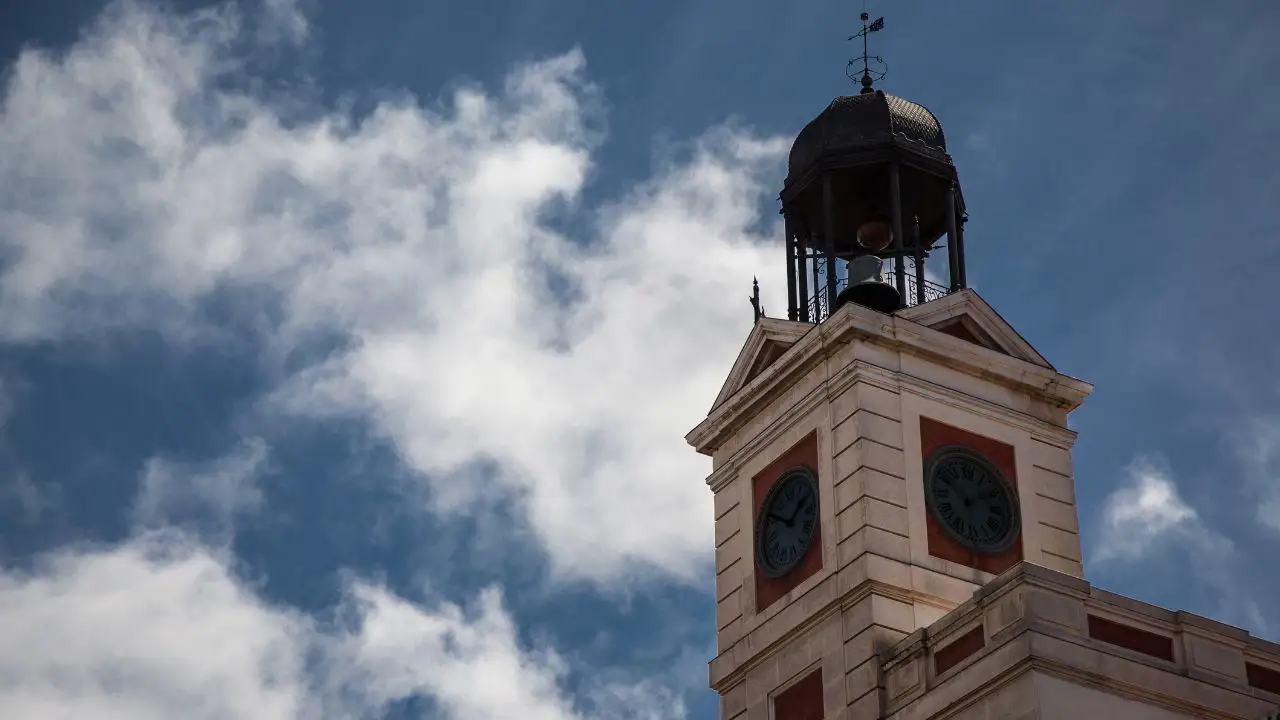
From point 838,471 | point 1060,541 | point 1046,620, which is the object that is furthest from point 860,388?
point 1046,620

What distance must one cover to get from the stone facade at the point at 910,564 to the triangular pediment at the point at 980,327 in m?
0.04

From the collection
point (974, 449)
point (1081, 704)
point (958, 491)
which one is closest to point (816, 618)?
point (958, 491)

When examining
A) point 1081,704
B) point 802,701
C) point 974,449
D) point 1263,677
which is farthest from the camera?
point 974,449

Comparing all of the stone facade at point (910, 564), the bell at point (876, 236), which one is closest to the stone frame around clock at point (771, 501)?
the stone facade at point (910, 564)

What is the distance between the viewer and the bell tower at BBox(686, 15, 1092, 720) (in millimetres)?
41156

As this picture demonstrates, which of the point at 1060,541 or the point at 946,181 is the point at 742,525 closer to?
the point at 1060,541

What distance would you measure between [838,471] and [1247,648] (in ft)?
25.6

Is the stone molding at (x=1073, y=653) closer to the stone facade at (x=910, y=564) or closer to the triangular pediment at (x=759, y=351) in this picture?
the stone facade at (x=910, y=564)

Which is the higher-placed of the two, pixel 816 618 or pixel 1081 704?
pixel 816 618

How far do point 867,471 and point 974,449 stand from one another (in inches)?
111

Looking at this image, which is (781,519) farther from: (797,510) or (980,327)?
(980,327)

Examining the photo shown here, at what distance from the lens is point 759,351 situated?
46.0 m

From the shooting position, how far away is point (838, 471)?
4247 cm

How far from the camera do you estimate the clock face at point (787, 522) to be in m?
43.0
